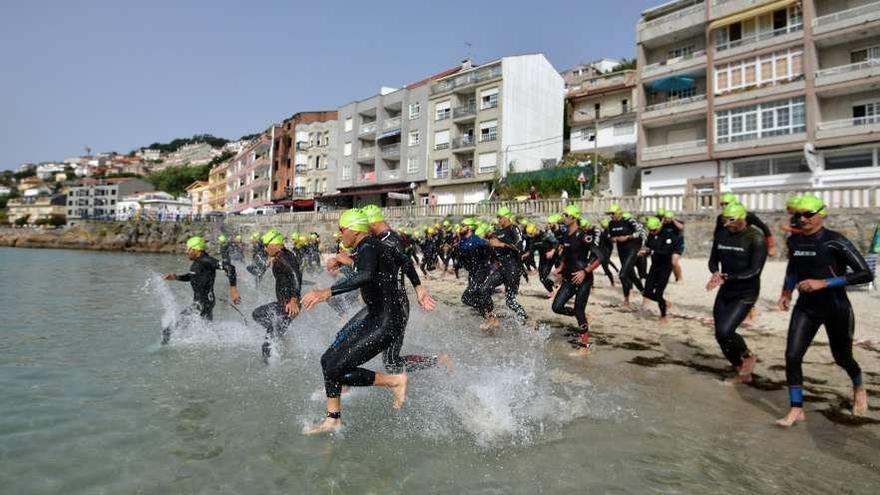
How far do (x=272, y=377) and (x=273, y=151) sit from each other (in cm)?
6799

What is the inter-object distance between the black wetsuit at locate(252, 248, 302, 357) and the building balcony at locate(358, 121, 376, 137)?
161 ft

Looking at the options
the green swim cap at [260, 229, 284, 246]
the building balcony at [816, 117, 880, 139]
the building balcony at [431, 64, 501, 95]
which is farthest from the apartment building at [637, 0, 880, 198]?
the green swim cap at [260, 229, 284, 246]

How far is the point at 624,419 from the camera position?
210 inches

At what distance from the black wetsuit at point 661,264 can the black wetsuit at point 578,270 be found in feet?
9.00

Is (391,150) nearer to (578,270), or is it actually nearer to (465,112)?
(465,112)

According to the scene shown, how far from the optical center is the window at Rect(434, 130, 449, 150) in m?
47.1

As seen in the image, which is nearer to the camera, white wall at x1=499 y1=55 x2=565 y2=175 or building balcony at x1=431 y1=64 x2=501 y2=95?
white wall at x1=499 y1=55 x2=565 y2=175

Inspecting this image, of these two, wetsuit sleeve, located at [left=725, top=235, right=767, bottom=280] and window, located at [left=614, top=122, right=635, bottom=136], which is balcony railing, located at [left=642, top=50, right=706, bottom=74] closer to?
window, located at [left=614, top=122, right=635, bottom=136]

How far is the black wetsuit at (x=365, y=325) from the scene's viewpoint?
16.0 feet

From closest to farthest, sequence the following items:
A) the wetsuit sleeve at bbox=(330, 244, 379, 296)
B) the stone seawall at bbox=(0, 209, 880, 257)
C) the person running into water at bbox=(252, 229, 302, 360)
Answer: the wetsuit sleeve at bbox=(330, 244, 379, 296)
the person running into water at bbox=(252, 229, 302, 360)
the stone seawall at bbox=(0, 209, 880, 257)

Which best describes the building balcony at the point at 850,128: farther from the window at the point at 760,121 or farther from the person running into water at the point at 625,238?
the person running into water at the point at 625,238

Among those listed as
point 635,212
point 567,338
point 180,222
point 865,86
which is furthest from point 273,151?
point 567,338

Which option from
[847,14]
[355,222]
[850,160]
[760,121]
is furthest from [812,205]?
[847,14]

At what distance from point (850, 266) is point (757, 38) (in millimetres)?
30026
